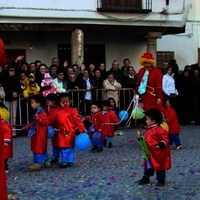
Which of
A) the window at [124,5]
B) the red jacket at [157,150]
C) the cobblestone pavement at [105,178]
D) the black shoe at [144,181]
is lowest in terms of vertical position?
the cobblestone pavement at [105,178]

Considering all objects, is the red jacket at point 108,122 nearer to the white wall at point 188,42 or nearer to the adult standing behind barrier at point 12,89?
the adult standing behind barrier at point 12,89

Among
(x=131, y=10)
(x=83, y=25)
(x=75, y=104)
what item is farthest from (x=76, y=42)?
(x=75, y=104)

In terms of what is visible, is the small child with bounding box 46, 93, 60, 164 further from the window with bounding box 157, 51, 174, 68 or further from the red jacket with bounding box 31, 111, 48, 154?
the window with bounding box 157, 51, 174, 68

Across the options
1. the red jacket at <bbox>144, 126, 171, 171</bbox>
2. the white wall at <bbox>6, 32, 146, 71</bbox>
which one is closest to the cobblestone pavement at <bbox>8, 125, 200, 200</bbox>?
the red jacket at <bbox>144, 126, 171, 171</bbox>

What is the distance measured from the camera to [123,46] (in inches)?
838

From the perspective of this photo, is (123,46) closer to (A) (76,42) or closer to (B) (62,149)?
(A) (76,42)

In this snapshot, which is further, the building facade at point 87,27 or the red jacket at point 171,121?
the building facade at point 87,27

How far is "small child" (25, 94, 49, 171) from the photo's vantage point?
9.38 m

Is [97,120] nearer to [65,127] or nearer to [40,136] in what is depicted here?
[65,127]

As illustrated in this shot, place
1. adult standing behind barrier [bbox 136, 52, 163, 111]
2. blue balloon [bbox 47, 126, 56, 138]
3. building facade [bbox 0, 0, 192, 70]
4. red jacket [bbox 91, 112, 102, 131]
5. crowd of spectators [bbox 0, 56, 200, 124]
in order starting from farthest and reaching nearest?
building facade [bbox 0, 0, 192, 70]
crowd of spectators [bbox 0, 56, 200, 124]
red jacket [bbox 91, 112, 102, 131]
adult standing behind barrier [bbox 136, 52, 163, 111]
blue balloon [bbox 47, 126, 56, 138]

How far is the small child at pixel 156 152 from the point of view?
7.73m

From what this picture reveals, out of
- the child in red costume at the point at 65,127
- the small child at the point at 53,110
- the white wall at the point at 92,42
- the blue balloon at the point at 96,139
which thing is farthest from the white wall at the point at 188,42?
the child in red costume at the point at 65,127

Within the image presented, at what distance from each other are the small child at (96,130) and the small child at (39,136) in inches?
78.2

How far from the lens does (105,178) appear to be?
8.37 metres
